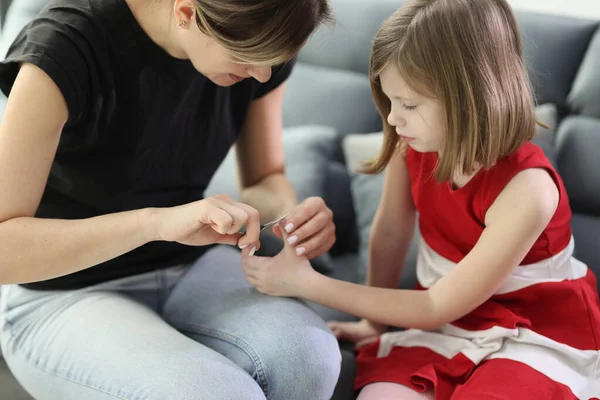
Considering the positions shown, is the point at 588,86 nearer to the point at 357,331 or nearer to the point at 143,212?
the point at 357,331

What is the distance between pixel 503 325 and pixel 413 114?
40 cm

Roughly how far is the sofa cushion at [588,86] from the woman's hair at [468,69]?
584 millimetres

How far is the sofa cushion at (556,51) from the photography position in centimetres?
167

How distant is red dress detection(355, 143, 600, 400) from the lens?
1.13 m

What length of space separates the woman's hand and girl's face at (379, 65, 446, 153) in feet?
0.97

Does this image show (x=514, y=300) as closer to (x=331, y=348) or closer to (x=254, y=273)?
(x=331, y=348)

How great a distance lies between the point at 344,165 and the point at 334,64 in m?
0.29

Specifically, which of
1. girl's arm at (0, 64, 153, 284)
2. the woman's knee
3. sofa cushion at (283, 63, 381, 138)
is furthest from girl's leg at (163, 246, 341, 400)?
sofa cushion at (283, 63, 381, 138)

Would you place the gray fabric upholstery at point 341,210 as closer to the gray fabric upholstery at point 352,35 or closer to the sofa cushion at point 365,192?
the sofa cushion at point 365,192

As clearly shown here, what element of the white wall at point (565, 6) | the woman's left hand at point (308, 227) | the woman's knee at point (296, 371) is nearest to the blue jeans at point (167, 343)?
the woman's knee at point (296, 371)

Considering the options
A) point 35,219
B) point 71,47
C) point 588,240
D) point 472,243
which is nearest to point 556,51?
point 588,240

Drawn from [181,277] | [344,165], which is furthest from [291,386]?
[344,165]

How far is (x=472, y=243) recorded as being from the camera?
124 centimetres

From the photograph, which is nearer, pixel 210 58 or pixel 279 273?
pixel 210 58
